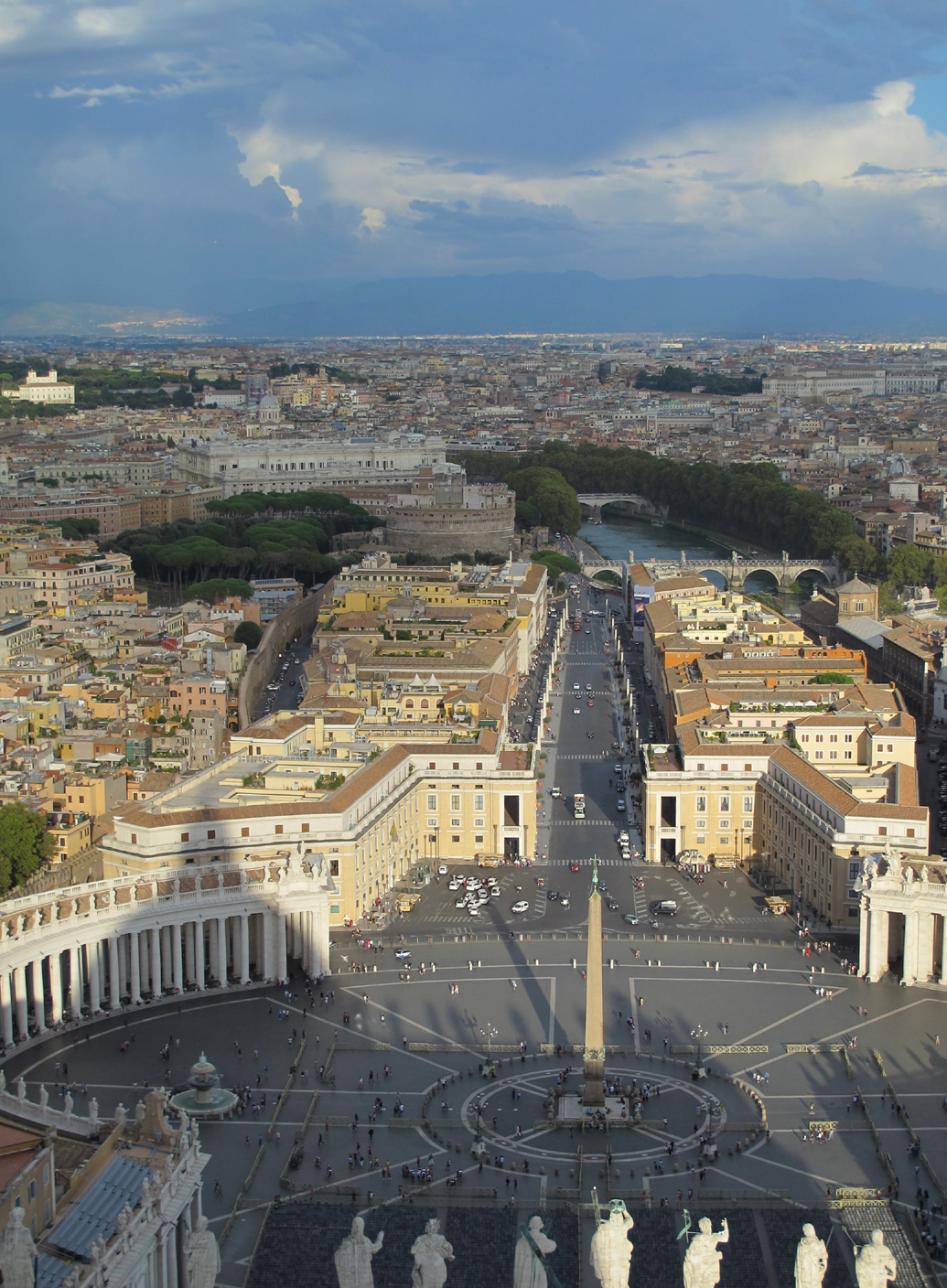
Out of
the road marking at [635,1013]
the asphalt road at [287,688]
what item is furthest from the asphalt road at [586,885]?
the asphalt road at [287,688]

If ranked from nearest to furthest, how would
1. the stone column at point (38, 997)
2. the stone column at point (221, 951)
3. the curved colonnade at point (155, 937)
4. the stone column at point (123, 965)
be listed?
the stone column at point (38, 997) → the curved colonnade at point (155, 937) → the stone column at point (123, 965) → the stone column at point (221, 951)

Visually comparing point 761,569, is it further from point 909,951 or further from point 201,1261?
point 201,1261

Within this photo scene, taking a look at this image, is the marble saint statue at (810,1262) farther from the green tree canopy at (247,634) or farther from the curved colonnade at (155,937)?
the green tree canopy at (247,634)

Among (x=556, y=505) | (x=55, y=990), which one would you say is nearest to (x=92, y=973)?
(x=55, y=990)

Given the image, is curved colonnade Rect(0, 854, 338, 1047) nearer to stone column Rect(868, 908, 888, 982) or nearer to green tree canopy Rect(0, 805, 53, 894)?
green tree canopy Rect(0, 805, 53, 894)

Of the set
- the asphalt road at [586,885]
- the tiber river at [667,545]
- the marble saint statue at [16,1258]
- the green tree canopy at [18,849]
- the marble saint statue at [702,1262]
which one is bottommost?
the tiber river at [667,545]

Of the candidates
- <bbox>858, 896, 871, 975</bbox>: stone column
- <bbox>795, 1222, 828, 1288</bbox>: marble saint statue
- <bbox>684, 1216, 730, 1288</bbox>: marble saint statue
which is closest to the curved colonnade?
<bbox>858, 896, 871, 975</bbox>: stone column
